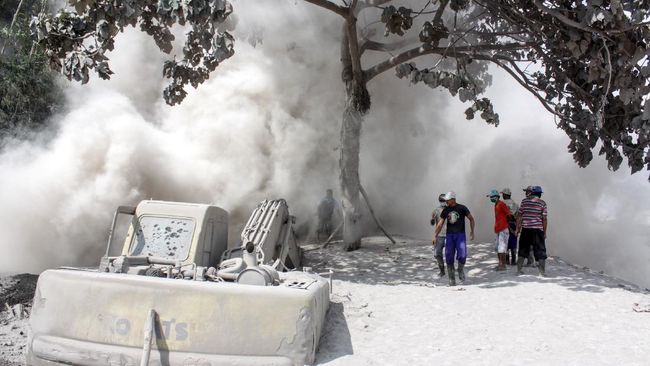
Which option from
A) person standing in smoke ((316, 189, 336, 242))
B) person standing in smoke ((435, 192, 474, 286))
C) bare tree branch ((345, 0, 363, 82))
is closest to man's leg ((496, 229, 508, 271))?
person standing in smoke ((435, 192, 474, 286))

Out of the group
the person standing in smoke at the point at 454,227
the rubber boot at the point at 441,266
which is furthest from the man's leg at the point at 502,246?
the person standing in smoke at the point at 454,227

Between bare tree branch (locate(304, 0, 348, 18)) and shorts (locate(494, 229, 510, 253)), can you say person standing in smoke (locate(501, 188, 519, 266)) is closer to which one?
shorts (locate(494, 229, 510, 253))

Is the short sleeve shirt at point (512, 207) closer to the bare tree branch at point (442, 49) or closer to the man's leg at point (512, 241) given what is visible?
the man's leg at point (512, 241)

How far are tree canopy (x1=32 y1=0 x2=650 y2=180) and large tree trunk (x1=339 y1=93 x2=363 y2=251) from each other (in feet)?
1.17

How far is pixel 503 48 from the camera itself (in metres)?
11.1

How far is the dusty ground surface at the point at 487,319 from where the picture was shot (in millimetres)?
5582

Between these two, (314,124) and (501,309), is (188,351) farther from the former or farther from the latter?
(314,124)

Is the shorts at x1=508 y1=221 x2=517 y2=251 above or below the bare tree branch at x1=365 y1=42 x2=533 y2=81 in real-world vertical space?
below

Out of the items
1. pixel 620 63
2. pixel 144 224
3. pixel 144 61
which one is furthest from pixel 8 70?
pixel 620 63

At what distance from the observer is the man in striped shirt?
9.20 metres

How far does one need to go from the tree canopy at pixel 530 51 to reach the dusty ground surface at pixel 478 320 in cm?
252

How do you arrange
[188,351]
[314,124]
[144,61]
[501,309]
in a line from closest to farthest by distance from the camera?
[188,351] → [501,309] → [144,61] → [314,124]

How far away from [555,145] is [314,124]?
7.57 metres

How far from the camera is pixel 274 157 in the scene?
55.5 feet
